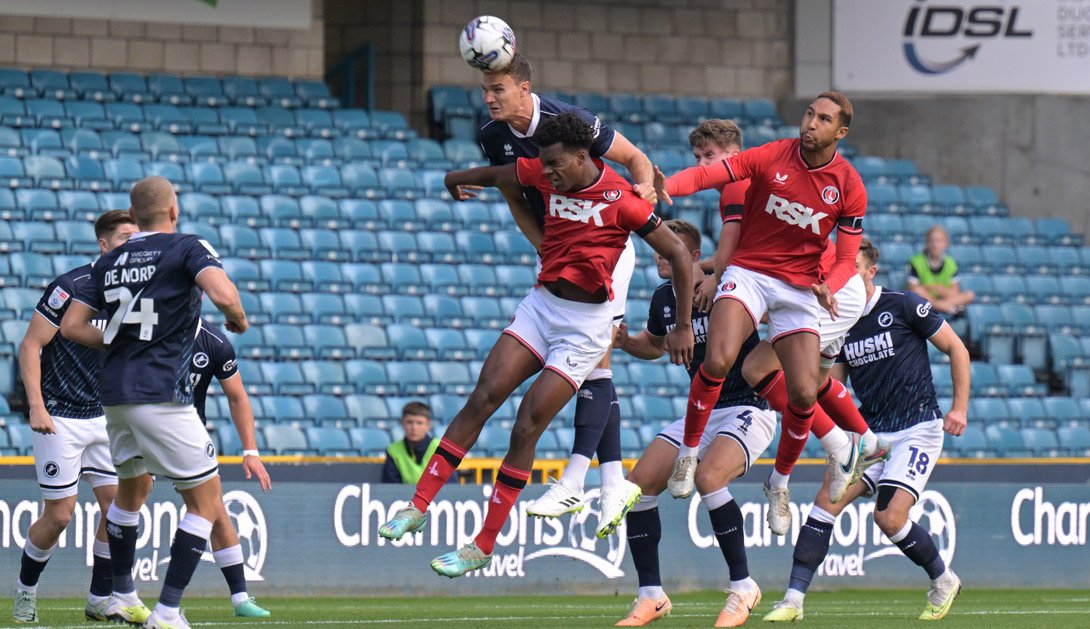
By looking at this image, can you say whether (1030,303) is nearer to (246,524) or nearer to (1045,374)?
(1045,374)

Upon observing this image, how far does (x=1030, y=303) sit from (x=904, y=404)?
422 inches

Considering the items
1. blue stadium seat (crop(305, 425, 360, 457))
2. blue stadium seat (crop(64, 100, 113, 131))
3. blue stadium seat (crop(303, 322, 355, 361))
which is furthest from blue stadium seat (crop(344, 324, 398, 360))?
blue stadium seat (crop(64, 100, 113, 131))

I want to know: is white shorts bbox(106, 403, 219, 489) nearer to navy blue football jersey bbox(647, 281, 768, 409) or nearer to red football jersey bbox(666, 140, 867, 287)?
navy blue football jersey bbox(647, 281, 768, 409)

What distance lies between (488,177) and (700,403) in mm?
1763

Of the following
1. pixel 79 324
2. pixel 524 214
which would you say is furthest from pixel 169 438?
pixel 524 214

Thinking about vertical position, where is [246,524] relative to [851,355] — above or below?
below

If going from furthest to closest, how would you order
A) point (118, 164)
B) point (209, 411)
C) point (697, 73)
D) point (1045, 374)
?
point (697, 73) < point (1045, 374) < point (118, 164) < point (209, 411)

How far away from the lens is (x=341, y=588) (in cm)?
1323

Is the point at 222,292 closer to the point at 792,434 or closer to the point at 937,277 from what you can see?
the point at 792,434

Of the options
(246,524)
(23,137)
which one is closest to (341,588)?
(246,524)

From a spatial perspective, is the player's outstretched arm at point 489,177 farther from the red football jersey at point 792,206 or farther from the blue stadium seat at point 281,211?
the blue stadium seat at point 281,211

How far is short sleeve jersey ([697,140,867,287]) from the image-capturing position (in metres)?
9.38

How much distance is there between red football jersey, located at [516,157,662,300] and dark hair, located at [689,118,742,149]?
Answer: 3.76 ft

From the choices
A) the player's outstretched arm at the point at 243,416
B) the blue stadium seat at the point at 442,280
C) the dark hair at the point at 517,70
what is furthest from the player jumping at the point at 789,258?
the blue stadium seat at the point at 442,280
